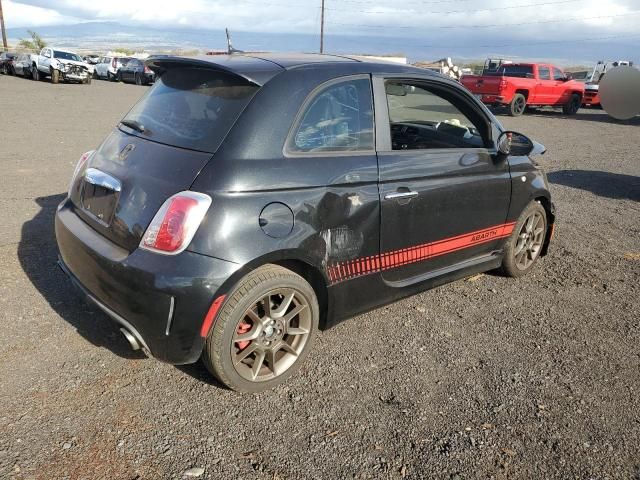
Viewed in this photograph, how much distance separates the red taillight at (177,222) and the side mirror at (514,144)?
2440 millimetres

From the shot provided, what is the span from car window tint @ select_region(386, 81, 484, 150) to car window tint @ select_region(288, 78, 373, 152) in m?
0.33

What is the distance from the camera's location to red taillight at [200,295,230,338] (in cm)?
256

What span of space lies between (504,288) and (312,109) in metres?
2.49

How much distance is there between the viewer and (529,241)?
15.3ft

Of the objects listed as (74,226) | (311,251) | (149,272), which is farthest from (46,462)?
(311,251)

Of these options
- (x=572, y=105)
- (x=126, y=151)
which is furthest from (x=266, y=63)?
(x=572, y=105)

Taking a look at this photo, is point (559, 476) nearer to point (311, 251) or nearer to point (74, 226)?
point (311, 251)

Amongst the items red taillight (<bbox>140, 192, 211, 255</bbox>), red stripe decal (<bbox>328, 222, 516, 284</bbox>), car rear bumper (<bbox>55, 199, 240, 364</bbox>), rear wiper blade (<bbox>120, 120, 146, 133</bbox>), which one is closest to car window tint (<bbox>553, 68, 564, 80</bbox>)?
red stripe decal (<bbox>328, 222, 516, 284</bbox>)

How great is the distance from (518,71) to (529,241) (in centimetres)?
1768

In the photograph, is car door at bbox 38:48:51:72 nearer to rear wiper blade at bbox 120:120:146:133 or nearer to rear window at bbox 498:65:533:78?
rear window at bbox 498:65:533:78

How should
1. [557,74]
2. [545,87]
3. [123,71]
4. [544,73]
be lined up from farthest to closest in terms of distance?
1. [123,71]
2. [557,74]
3. [544,73]
4. [545,87]

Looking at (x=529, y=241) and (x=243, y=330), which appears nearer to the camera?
(x=243, y=330)

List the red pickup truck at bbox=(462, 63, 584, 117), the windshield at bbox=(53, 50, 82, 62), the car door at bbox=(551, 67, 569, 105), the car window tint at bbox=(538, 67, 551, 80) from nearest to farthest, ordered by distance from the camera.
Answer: the red pickup truck at bbox=(462, 63, 584, 117) → the car window tint at bbox=(538, 67, 551, 80) → the car door at bbox=(551, 67, 569, 105) → the windshield at bbox=(53, 50, 82, 62)

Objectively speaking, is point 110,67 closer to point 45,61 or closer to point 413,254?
point 45,61
